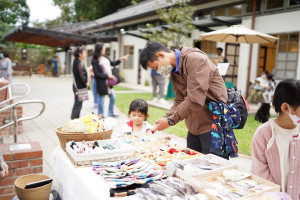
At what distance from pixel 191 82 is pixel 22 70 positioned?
2802 centimetres

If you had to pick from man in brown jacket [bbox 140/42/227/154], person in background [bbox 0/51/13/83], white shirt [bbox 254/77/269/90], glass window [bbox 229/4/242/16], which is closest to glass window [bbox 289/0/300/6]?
glass window [bbox 229/4/242/16]

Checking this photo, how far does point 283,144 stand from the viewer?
2025 mm

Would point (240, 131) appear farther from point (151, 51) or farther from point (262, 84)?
point (151, 51)

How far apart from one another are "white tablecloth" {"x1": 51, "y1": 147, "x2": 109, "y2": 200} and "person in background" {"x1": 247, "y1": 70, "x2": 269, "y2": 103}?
27.0 ft

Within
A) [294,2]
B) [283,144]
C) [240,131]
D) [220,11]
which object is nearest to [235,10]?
[220,11]

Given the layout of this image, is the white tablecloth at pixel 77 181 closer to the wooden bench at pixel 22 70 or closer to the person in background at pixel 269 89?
the person in background at pixel 269 89

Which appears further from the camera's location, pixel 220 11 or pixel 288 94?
pixel 220 11

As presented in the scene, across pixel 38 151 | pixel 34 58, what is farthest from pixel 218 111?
pixel 34 58

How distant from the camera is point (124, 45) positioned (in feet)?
64.5

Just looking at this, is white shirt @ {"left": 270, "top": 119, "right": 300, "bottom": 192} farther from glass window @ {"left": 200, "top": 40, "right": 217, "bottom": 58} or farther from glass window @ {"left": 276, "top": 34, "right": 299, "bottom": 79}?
glass window @ {"left": 200, "top": 40, "right": 217, "bottom": 58}

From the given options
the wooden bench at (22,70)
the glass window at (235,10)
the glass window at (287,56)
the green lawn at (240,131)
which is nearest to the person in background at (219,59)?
the glass window at (287,56)

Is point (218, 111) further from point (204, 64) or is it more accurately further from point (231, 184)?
point (231, 184)

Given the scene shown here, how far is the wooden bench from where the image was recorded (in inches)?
984

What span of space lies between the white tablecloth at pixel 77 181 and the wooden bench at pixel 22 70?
23918 millimetres
